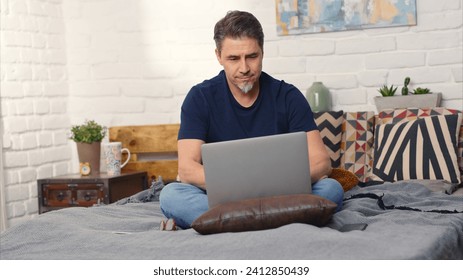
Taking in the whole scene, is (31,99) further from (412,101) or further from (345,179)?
(412,101)

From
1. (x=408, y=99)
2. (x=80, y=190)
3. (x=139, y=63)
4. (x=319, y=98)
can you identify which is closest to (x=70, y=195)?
(x=80, y=190)

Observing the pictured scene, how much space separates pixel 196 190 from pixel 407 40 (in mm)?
1753

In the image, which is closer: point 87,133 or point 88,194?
point 88,194

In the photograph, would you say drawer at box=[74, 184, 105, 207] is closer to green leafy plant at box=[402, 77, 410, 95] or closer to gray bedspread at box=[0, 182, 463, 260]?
gray bedspread at box=[0, 182, 463, 260]

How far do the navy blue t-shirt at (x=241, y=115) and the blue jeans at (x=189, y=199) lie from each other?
24 centimetres

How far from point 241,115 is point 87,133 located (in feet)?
5.34

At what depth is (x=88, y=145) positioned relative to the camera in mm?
4070

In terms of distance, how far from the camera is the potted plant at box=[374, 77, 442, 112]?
3627mm

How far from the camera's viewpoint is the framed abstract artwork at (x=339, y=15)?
377cm

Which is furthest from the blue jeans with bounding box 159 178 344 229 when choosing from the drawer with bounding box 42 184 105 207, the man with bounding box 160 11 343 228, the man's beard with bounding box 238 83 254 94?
the drawer with bounding box 42 184 105 207

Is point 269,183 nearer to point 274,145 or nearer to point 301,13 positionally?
point 274,145

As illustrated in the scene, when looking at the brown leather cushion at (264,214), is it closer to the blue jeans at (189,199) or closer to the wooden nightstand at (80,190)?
the blue jeans at (189,199)

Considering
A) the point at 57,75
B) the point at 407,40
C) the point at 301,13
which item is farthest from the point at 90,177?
the point at 407,40

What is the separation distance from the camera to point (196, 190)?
8.25ft
